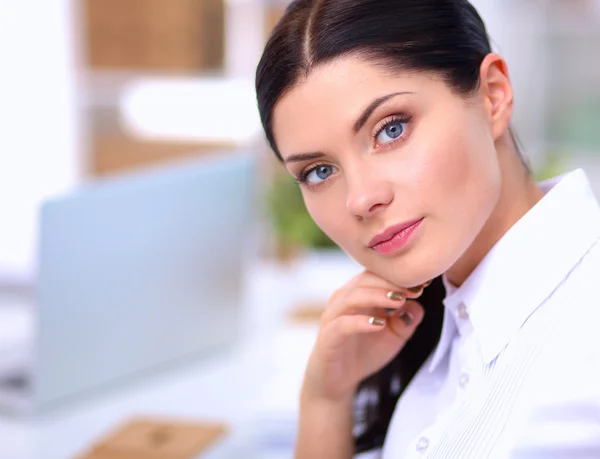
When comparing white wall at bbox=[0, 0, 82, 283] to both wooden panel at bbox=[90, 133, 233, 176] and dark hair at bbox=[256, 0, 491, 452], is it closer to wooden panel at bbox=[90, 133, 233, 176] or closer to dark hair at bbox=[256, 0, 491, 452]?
wooden panel at bbox=[90, 133, 233, 176]

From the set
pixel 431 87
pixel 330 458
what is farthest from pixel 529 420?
pixel 330 458

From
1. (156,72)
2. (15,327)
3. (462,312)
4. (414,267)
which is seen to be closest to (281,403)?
(462,312)

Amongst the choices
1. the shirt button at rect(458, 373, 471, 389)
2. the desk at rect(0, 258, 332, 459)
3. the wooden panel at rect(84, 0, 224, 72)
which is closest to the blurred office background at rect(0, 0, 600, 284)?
the wooden panel at rect(84, 0, 224, 72)

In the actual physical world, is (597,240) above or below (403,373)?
above

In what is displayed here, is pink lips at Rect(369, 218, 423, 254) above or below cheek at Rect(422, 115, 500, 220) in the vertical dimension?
below

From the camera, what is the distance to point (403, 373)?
140cm

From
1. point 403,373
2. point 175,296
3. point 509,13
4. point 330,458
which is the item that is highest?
point 509,13

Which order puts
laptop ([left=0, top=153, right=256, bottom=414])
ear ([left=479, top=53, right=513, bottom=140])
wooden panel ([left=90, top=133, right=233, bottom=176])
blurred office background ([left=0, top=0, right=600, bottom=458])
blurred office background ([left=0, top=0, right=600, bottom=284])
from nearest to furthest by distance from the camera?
1. ear ([left=479, top=53, right=513, bottom=140])
2. laptop ([left=0, top=153, right=256, bottom=414])
3. blurred office background ([left=0, top=0, right=600, bottom=458])
4. blurred office background ([left=0, top=0, right=600, bottom=284])
5. wooden panel ([left=90, top=133, right=233, bottom=176])

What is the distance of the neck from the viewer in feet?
3.67

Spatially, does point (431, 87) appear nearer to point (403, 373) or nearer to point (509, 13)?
point (403, 373)

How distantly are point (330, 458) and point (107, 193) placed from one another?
77cm

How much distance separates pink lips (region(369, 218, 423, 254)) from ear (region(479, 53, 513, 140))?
0.58 ft

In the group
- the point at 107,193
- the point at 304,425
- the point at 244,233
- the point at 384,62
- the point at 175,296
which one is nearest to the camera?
the point at 384,62

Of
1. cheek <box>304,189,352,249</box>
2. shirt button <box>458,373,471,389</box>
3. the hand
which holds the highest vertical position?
cheek <box>304,189,352,249</box>
